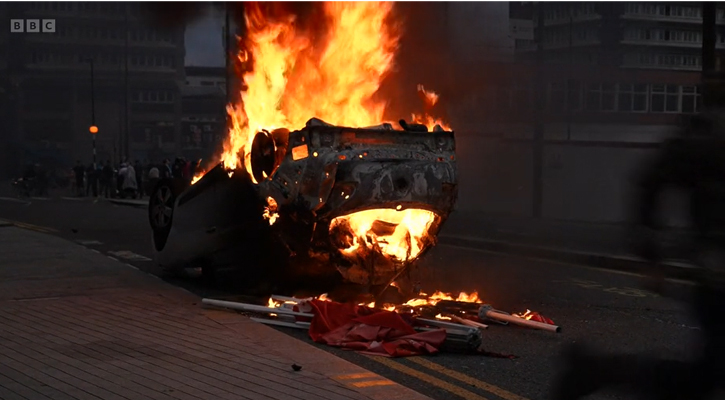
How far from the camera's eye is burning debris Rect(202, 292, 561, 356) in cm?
742

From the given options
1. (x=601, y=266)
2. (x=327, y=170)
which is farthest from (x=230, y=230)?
(x=601, y=266)

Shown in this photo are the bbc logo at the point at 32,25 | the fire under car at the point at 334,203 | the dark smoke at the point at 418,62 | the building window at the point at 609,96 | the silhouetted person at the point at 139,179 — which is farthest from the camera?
the bbc logo at the point at 32,25

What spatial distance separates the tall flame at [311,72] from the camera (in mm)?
10992

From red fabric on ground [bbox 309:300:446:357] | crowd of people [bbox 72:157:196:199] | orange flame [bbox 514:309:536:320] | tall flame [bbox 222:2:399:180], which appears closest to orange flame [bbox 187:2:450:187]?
tall flame [bbox 222:2:399:180]

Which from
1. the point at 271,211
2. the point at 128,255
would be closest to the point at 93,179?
the point at 128,255

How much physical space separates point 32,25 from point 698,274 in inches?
2142

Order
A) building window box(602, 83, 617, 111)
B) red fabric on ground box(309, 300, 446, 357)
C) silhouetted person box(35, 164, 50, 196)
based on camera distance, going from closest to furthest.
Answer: red fabric on ground box(309, 300, 446, 357) < building window box(602, 83, 617, 111) < silhouetted person box(35, 164, 50, 196)

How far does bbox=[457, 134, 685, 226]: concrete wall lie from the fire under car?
11.0 meters

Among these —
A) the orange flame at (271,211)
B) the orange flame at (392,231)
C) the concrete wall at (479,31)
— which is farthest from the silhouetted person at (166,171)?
the orange flame at (392,231)

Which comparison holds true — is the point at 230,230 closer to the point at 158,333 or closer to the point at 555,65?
the point at 158,333

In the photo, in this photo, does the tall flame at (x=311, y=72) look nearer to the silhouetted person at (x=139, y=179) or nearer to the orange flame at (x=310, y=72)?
the orange flame at (x=310, y=72)

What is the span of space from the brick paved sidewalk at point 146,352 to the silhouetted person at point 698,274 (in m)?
2.51

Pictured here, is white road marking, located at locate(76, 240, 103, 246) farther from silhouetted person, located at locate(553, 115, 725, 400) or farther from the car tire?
silhouetted person, located at locate(553, 115, 725, 400)

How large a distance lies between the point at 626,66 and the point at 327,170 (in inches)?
719
